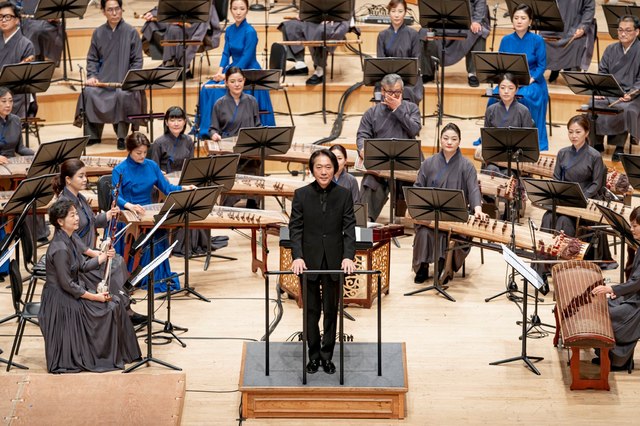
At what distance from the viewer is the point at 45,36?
1274 cm

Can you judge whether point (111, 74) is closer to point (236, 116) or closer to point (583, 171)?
point (236, 116)

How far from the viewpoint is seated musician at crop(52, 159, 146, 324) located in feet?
24.9

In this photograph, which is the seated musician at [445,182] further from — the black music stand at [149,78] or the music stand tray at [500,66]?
the black music stand at [149,78]

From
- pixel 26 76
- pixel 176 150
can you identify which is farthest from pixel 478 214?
pixel 26 76

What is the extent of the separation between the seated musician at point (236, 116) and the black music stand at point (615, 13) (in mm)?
3990

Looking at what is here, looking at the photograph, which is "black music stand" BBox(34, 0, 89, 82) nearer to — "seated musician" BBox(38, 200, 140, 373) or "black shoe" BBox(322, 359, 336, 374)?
"seated musician" BBox(38, 200, 140, 373)

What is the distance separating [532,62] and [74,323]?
6.35m

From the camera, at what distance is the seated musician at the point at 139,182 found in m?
8.75

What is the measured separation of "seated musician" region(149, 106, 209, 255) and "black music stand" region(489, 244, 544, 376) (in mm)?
3141

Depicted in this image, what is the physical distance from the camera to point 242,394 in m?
6.81

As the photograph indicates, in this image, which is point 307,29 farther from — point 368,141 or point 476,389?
point 476,389

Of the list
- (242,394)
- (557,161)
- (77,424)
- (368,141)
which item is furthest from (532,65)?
(77,424)

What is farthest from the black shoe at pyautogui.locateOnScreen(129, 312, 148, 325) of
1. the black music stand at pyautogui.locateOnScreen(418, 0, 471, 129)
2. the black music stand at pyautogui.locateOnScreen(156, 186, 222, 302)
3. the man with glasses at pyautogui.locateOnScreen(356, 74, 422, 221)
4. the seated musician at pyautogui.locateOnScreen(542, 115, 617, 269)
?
the black music stand at pyautogui.locateOnScreen(418, 0, 471, 129)

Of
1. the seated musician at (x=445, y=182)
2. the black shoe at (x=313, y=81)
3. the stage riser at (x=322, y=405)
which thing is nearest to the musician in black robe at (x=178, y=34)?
the black shoe at (x=313, y=81)
